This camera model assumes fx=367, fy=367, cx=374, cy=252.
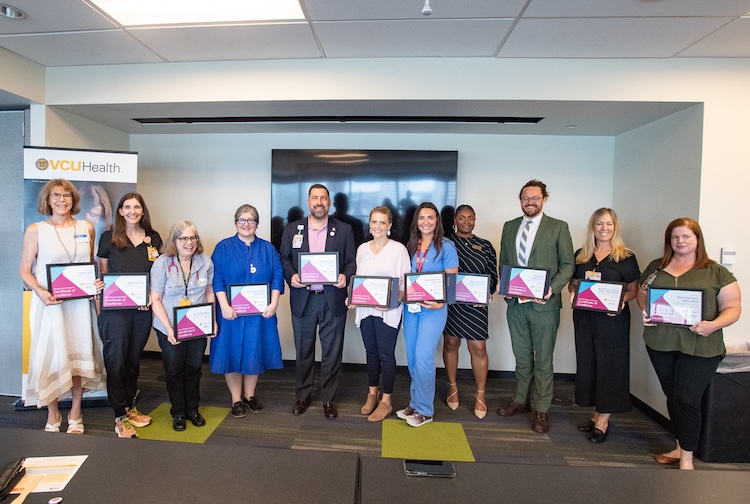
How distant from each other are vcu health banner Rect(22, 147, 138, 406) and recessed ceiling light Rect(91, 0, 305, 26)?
1.16 meters

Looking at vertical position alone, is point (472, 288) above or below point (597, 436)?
above

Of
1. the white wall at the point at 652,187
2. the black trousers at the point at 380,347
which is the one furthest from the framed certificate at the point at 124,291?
the white wall at the point at 652,187

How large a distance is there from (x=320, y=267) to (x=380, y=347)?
2.57ft

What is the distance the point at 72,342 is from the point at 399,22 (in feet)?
10.4

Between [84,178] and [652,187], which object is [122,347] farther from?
[652,187]

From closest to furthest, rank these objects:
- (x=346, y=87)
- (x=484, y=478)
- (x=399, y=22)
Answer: (x=484, y=478)
(x=399, y=22)
(x=346, y=87)


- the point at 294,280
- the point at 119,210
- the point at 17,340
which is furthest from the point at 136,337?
the point at 17,340

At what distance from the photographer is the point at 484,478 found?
97cm

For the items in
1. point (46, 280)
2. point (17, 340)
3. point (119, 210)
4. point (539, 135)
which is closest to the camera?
point (46, 280)

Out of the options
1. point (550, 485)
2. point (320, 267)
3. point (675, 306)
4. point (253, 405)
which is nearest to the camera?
point (550, 485)

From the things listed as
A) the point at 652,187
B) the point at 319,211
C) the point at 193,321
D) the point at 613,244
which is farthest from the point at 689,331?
the point at 193,321

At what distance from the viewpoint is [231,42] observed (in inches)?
104

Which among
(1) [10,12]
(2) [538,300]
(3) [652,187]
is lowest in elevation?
(2) [538,300]

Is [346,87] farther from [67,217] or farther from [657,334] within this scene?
[657,334]
